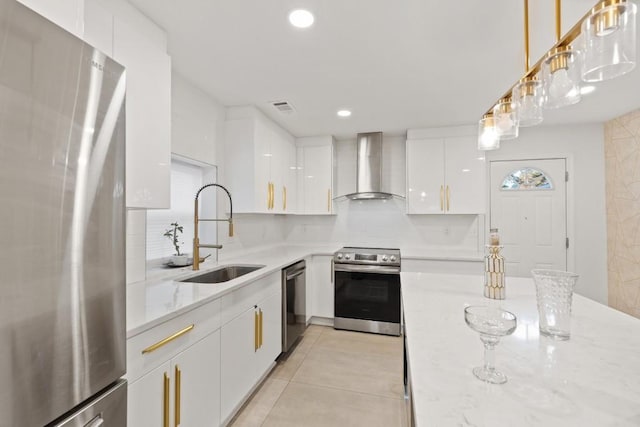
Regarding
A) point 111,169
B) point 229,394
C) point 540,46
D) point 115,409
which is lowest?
point 229,394

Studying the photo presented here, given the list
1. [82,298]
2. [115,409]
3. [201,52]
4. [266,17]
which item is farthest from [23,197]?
[201,52]

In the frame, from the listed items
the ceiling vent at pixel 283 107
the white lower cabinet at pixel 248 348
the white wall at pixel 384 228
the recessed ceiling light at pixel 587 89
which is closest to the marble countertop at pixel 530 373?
the white lower cabinet at pixel 248 348

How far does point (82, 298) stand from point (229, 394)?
1347 millimetres

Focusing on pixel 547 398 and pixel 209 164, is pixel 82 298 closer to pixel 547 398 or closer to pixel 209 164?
pixel 547 398

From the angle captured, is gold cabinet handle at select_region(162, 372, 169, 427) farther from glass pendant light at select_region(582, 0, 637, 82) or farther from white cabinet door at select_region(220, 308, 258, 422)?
glass pendant light at select_region(582, 0, 637, 82)

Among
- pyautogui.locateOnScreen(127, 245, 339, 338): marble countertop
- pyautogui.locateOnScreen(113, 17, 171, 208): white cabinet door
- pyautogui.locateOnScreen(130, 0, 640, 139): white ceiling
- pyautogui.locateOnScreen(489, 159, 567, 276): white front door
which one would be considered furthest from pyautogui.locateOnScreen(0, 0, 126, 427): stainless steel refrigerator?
pyautogui.locateOnScreen(489, 159, 567, 276): white front door

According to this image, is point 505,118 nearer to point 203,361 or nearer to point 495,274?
point 495,274

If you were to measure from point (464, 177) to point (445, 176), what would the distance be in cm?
21

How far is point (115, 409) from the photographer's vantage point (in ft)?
3.26

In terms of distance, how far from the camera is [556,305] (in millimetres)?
1051

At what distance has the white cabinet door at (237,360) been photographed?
1808mm

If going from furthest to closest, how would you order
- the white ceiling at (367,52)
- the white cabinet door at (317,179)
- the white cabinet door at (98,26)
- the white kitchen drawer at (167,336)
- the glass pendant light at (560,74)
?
the white cabinet door at (317,179) < the white ceiling at (367,52) < the white cabinet door at (98,26) < the white kitchen drawer at (167,336) < the glass pendant light at (560,74)

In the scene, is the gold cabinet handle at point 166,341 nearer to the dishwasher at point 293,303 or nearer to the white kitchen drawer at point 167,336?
the white kitchen drawer at point 167,336

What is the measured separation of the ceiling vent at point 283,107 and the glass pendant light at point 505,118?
184 cm
